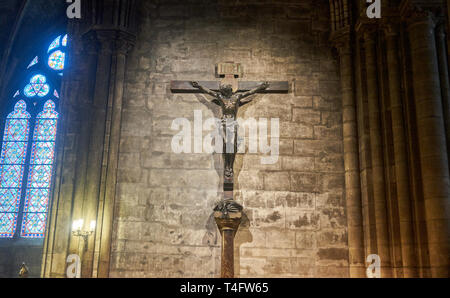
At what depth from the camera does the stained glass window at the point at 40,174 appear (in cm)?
1040

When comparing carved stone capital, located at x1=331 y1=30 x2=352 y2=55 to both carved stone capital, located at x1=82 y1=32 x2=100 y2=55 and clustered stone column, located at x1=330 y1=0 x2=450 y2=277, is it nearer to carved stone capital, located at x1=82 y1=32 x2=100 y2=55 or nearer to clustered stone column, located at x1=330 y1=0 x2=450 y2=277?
clustered stone column, located at x1=330 y1=0 x2=450 y2=277

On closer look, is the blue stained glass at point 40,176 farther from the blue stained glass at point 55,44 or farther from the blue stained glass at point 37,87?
the blue stained glass at point 55,44

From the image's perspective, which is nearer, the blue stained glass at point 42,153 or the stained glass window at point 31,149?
the stained glass window at point 31,149

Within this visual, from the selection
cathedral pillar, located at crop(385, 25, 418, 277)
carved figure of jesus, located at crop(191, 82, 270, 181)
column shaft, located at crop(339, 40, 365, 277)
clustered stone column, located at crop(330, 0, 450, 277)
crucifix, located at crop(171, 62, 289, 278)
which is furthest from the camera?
carved figure of jesus, located at crop(191, 82, 270, 181)

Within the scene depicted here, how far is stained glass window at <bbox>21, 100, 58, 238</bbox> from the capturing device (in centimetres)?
1040

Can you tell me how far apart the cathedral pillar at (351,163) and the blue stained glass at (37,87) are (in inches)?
A: 281

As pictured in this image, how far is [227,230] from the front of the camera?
8.52 meters

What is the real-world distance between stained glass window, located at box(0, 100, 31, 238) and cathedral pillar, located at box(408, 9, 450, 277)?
8588 millimetres

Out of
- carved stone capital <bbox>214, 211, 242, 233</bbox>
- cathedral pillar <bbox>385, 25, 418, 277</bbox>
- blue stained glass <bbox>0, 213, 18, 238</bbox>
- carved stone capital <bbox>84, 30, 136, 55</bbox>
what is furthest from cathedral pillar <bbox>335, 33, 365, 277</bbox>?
blue stained glass <bbox>0, 213, 18, 238</bbox>

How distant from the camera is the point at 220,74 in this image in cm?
989

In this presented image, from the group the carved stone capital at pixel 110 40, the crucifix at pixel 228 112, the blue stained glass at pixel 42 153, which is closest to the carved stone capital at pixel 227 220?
the crucifix at pixel 228 112

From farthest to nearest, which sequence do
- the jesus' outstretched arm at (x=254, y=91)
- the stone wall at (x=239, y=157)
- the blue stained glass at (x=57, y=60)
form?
the blue stained glass at (x=57, y=60), the jesus' outstretched arm at (x=254, y=91), the stone wall at (x=239, y=157)

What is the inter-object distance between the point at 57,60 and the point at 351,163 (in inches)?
303
